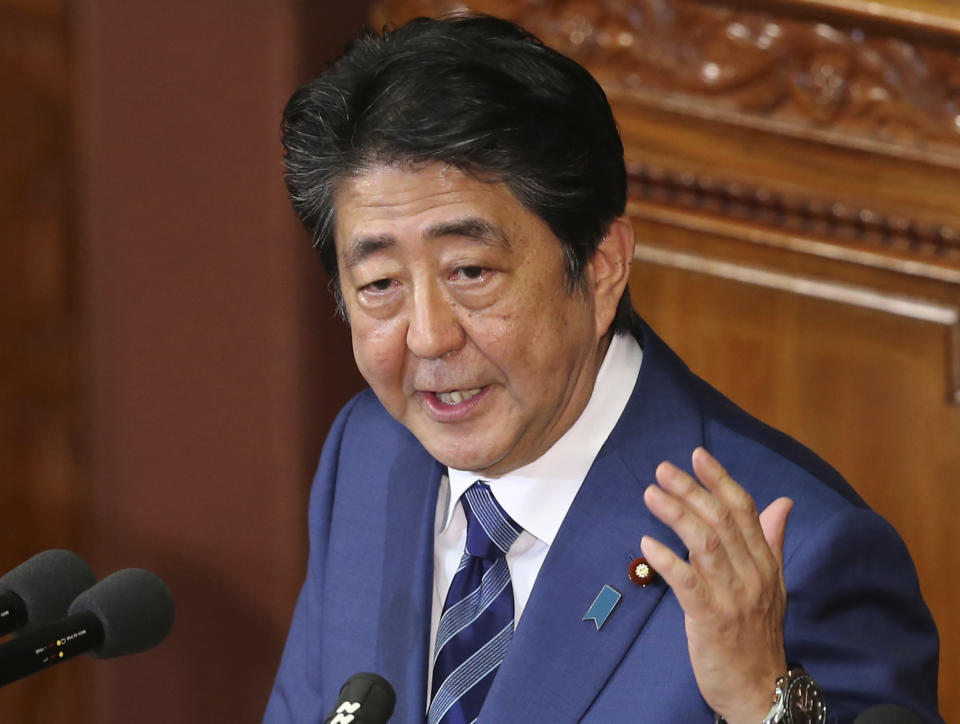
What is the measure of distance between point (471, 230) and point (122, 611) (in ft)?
1.86

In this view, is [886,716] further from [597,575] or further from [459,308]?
[459,308]

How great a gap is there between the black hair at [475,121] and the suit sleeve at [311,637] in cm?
43

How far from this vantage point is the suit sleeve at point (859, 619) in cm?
155

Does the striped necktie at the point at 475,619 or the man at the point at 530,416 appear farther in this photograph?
the striped necktie at the point at 475,619

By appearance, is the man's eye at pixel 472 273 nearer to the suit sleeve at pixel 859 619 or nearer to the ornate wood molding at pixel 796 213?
the suit sleeve at pixel 859 619

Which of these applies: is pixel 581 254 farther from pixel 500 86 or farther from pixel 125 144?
pixel 125 144

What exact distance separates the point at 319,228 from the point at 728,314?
117cm

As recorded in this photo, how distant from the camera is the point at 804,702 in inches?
56.7

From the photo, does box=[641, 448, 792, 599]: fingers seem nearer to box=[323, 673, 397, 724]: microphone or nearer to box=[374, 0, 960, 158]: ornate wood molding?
box=[323, 673, 397, 724]: microphone

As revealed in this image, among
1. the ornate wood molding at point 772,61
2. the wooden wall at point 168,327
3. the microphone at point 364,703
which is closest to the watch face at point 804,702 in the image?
the microphone at point 364,703

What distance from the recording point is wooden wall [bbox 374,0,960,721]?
2.64 m

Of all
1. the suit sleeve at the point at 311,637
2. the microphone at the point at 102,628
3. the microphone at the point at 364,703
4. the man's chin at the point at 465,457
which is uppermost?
the man's chin at the point at 465,457

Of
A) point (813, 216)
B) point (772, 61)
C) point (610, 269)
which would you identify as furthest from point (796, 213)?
point (610, 269)

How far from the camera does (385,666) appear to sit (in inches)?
73.2
